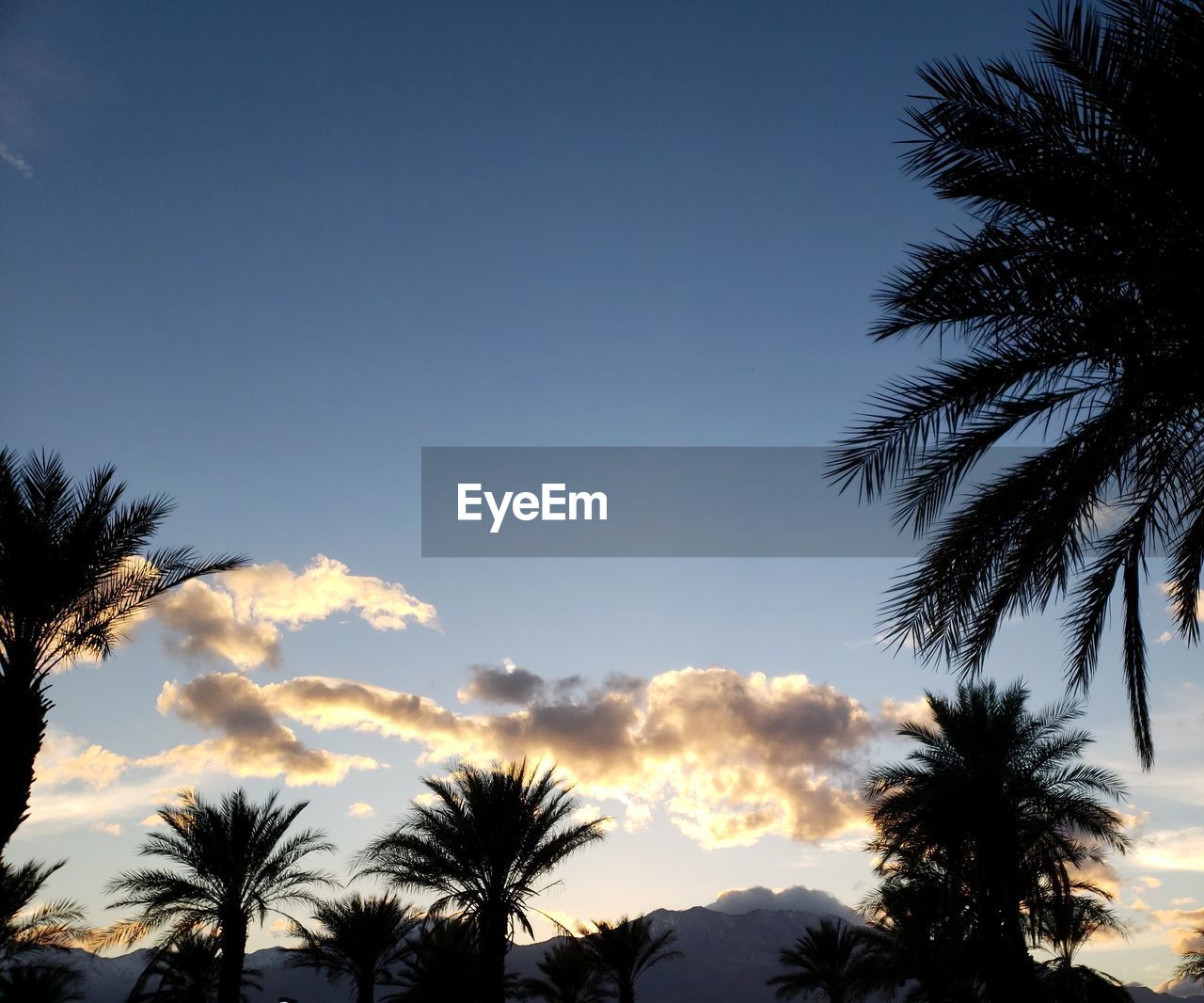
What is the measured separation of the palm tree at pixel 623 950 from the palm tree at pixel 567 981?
1.34 metres

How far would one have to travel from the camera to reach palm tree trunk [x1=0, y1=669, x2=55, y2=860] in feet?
44.6

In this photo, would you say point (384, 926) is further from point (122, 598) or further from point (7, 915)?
point (122, 598)

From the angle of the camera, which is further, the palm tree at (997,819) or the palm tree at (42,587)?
the palm tree at (997,819)

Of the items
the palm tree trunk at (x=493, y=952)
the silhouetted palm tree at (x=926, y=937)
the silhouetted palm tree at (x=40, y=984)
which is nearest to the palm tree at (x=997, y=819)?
the silhouetted palm tree at (x=926, y=937)

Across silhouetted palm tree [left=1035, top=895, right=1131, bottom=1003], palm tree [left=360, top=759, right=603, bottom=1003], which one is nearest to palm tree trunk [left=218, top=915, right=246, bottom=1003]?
palm tree [left=360, top=759, right=603, bottom=1003]

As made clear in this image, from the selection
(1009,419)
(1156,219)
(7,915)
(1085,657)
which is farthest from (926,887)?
(7,915)

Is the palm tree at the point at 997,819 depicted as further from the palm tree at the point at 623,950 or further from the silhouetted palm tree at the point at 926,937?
the palm tree at the point at 623,950

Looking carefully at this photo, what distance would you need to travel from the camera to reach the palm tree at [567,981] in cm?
4034

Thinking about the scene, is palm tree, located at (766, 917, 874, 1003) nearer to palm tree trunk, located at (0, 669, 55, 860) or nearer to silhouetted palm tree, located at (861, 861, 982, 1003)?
silhouetted palm tree, located at (861, 861, 982, 1003)

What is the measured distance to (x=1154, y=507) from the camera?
9758mm

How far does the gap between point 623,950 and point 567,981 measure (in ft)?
16.6

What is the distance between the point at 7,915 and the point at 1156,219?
3451 cm

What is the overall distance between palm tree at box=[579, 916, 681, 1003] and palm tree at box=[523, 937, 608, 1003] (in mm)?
1343

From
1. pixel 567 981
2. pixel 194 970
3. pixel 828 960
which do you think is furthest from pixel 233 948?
pixel 828 960
